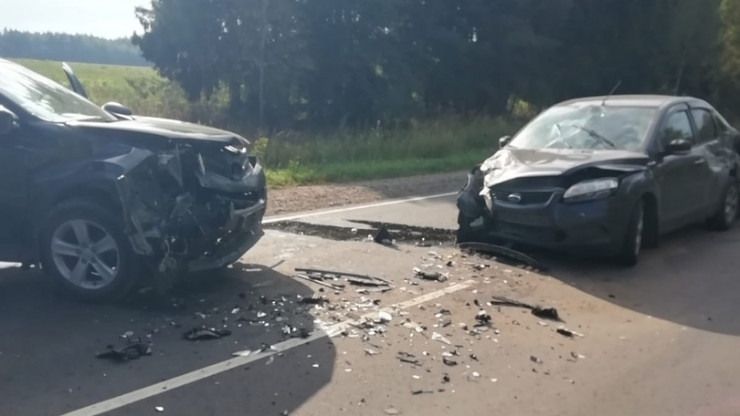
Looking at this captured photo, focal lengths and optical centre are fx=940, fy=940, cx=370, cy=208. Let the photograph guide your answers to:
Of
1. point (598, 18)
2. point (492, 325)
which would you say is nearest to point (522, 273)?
point (492, 325)

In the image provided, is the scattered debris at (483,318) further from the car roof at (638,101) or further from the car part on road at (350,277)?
the car roof at (638,101)

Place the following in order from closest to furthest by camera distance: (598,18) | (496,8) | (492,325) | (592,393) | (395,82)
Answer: (592,393) < (492,325) < (395,82) < (496,8) < (598,18)

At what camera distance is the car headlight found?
8750 mm

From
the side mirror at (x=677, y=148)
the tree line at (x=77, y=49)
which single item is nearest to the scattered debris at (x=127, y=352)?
the side mirror at (x=677, y=148)

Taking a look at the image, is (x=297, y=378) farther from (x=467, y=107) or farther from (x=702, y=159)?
(x=467, y=107)

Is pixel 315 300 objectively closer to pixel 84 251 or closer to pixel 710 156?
pixel 84 251

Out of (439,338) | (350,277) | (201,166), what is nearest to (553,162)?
(350,277)

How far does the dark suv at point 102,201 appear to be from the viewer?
7.08 metres

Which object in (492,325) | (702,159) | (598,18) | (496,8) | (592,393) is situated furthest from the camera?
(598,18)

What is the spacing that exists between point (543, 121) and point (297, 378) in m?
5.96

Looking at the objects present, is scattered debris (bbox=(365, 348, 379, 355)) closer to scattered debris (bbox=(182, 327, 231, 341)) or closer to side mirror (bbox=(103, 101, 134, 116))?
scattered debris (bbox=(182, 327, 231, 341))

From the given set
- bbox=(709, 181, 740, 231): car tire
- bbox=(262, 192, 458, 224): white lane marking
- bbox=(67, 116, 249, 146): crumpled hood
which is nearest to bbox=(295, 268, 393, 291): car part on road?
bbox=(67, 116, 249, 146): crumpled hood

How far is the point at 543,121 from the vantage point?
35.2 feet

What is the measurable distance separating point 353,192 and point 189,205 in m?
8.05
